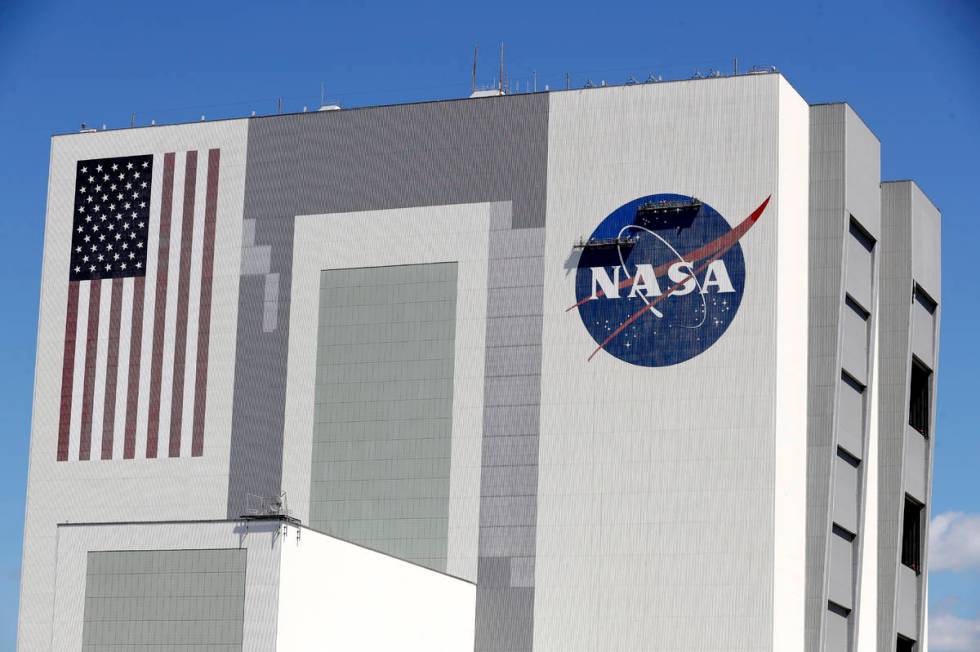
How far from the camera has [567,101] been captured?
91.9 meters

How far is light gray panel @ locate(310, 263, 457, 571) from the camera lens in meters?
90.3

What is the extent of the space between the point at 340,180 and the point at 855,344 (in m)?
28.6

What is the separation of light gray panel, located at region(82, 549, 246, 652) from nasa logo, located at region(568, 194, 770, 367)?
23732mm

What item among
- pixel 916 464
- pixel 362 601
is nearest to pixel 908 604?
pixel 916 464

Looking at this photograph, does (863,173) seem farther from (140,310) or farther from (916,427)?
(140,310)

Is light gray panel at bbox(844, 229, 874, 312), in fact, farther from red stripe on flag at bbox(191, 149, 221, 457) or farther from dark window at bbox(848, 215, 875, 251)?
red stripe on flag at bbox(191, 149, 221, 457)

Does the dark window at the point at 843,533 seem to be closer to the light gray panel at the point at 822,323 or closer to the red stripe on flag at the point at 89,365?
the light gray panel at the point at 822,323

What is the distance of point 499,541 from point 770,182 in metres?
22.2

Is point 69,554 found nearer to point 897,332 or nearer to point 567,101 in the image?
point 567,101

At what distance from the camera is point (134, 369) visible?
9750cm

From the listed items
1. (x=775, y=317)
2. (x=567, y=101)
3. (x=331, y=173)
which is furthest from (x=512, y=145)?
(x=775, y=317)

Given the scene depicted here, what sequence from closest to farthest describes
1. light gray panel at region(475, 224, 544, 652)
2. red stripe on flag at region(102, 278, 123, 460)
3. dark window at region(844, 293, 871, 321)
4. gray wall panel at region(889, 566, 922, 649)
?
light gray panel at region(475, 224, 544, 652) → dark window at region(844, 293, 871, 321) → gray wall panel at region(889, 566, 922, 649) → red stripe on flag at region(102, 278, 123, 460)

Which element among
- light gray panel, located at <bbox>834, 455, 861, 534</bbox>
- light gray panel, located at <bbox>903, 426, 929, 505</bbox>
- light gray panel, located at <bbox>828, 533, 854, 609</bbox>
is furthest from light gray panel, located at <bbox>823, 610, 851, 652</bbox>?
light gray panel, located at <bbox>903, 426, 929, 505</bbox>

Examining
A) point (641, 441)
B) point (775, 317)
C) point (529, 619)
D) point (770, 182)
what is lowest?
point (529, 619)
